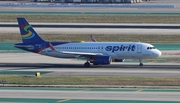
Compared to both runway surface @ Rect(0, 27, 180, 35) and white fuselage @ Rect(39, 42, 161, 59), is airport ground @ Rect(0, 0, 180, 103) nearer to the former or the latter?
white fuselage @ Rect(39, 42, 161, 59)

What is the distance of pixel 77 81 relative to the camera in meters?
51.2

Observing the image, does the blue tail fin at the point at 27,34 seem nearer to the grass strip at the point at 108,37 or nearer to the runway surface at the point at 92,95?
the grass strip at the point at 108,37

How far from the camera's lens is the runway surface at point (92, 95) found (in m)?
41.2

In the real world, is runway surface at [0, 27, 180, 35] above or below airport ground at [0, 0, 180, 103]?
below

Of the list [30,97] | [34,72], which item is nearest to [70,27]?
[34,72]

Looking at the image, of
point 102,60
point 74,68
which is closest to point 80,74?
point 74,68

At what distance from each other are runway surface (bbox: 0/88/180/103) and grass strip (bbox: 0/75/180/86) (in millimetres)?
3640

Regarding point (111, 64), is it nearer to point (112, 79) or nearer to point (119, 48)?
point (119, 48)

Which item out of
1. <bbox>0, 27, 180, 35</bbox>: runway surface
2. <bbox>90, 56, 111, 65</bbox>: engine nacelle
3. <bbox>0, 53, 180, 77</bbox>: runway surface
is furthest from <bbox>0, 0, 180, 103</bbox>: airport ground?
<bbox>0, 27, 180, 35</bbox>: runway surface

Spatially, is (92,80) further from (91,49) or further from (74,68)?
(91,49)

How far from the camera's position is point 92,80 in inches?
2037

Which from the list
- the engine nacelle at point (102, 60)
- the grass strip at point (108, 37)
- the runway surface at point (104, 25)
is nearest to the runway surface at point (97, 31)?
the grass strip at point (108, 37)

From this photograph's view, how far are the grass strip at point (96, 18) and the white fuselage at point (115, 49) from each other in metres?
44.2

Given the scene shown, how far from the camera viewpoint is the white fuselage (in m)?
63.5
